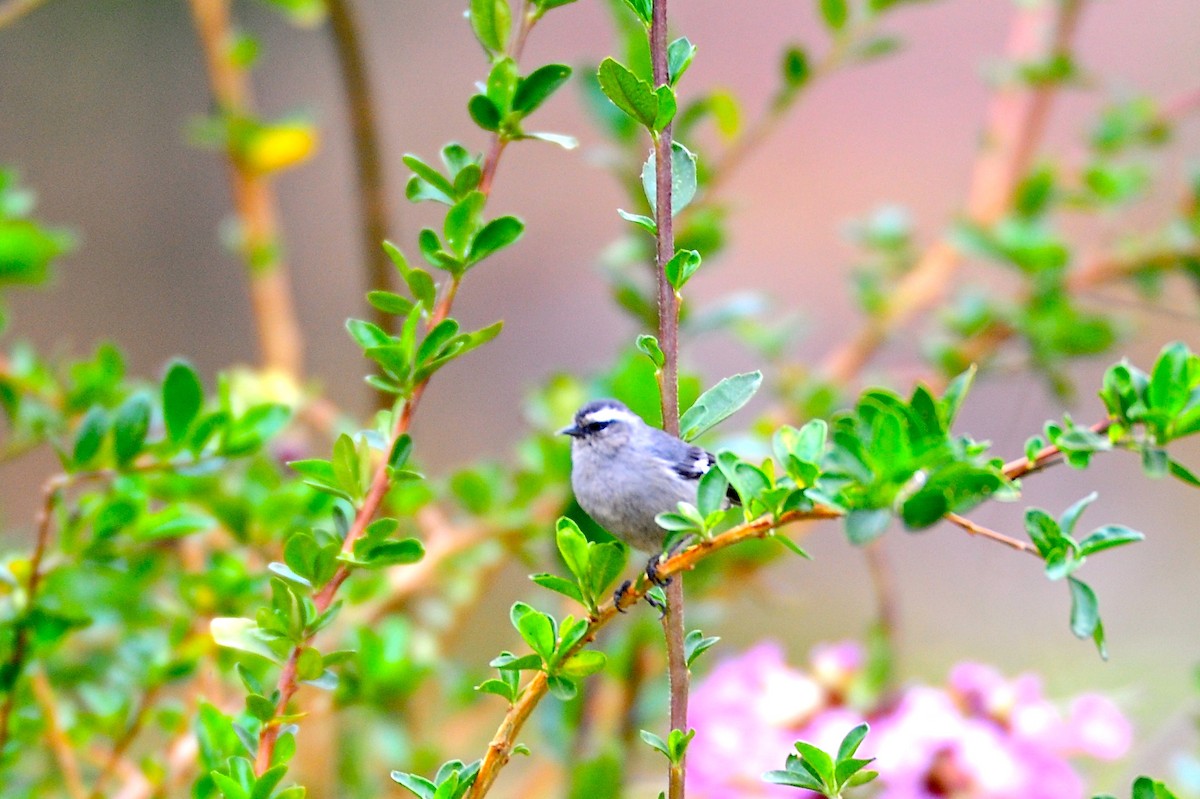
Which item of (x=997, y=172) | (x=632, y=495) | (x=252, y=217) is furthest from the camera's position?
(x=997, y=172)

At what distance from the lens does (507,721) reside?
1.60 ft

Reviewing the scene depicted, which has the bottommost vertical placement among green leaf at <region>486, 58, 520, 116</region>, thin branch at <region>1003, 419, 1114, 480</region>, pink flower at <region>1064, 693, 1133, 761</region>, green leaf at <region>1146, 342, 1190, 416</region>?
pink flower at <region>1064, 693, 1133, 761</region>

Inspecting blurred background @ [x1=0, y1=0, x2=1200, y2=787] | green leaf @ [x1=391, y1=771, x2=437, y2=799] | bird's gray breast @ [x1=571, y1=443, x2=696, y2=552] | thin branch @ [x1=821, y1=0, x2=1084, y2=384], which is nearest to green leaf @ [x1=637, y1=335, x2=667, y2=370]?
green leaf @ [x1=391, y1=771, x2=437, y2=799]

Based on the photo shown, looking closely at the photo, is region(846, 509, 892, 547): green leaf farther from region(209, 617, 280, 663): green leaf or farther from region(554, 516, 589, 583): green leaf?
region(209, 617, 280, 663): green leaf

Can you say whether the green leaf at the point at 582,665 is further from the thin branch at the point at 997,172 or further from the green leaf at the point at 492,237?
the thin branch at the point at 997,172

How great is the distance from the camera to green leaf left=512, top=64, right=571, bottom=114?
0.54 meters

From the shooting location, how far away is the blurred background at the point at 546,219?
2.65m

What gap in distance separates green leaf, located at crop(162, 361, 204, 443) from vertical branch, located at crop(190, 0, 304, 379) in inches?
28.4

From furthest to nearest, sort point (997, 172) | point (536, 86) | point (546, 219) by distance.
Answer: point (546, 219), point (997, 172), point (536, 86)

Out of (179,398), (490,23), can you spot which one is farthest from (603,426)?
(490,23)

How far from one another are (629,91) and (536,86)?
0.09 meters

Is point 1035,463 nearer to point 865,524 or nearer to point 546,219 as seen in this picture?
point 865,524

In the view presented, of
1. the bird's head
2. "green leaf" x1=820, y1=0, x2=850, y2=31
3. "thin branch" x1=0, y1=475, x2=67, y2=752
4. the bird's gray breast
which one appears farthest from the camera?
"green leaf" x1=820, y1=0, x2=850, y2=31

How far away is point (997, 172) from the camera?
171 centimetres
